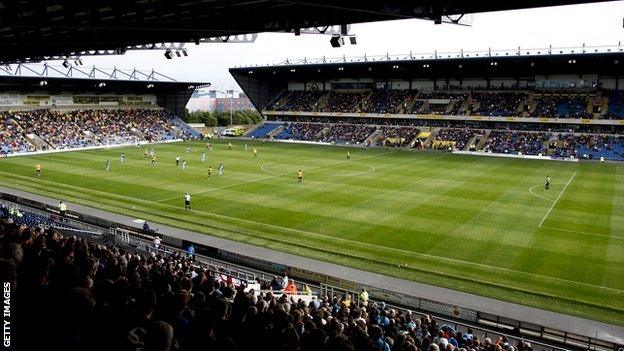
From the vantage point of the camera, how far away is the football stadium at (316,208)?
5945 millimetres

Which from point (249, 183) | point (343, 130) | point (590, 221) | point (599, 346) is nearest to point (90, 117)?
point (343, 130)

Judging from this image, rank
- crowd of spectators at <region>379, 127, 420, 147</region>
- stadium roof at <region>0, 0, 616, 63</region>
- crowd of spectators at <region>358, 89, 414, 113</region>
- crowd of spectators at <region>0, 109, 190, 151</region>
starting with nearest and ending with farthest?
1. stadium roof at <region>0, 0, 616, 63</region>
2. crowd of spectators at <region>0, 109, 190, 151</region>
3. crowd of spectators at <region>379, 127, 420, 147</region>
4. crowd of spectators at <region>358, 89, 414, 113</region>

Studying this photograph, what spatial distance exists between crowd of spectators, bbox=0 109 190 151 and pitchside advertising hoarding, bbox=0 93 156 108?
5.10 feet

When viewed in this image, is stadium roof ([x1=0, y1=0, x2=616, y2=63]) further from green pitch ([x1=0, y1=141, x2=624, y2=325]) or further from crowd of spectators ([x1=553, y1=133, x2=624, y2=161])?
crowd of spectators ([x1=553, y1=133, x2=624, y2=161])

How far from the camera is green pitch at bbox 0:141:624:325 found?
66.7 feet

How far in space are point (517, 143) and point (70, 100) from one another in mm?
65932

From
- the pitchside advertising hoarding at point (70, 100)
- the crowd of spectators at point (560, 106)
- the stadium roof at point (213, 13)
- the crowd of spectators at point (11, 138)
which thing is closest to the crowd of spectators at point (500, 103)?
the crowd of spectators at point (560, 106)

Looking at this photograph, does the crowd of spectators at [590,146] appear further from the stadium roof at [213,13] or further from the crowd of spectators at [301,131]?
the stadium roof at [213,13]

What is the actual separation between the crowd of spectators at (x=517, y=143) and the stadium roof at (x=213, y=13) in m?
51.9

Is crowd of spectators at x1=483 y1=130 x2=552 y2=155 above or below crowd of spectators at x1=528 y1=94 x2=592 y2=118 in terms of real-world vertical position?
below

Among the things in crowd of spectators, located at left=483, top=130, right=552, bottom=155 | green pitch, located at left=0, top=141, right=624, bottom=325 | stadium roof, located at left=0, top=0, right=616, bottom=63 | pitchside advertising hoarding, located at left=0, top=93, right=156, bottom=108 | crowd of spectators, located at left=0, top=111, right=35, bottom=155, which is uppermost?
stadium roof, located at left=0, top=0, right=616, bottom=63

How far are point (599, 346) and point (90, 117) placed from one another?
7584 centimetres

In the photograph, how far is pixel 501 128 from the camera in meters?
69.2

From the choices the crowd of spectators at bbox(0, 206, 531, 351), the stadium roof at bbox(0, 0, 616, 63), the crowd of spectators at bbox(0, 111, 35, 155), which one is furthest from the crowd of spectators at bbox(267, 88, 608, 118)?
the crowd of spectators at bbox(0, 206, 531, 351)
